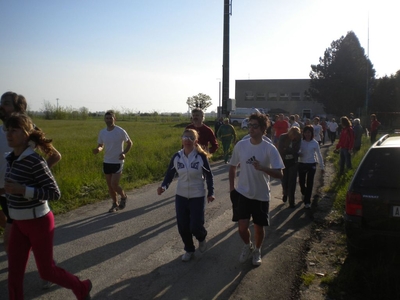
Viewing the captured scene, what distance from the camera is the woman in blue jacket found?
528 centimetres

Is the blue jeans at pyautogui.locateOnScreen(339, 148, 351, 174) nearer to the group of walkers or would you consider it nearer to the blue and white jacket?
the group of walkers

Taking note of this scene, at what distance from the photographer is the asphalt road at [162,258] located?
4453 millimetres

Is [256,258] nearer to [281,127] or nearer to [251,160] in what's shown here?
[251,160]

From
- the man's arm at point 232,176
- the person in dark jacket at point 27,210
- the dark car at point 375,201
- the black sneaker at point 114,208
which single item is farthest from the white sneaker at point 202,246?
the black sneaker at point 114,208

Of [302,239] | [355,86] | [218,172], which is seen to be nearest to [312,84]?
[355,86]

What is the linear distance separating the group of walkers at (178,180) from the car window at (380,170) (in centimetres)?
96

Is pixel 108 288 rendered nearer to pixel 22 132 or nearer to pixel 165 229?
pixel 22 132

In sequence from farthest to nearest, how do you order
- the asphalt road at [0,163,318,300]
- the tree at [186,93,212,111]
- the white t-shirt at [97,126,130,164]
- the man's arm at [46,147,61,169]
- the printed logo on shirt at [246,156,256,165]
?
the tree at [186,93,212,111] → the white t-shirt at [97,126,130,164] → the printed logo on shirt at [246,156,256,165] → the asphalt road at [0,163,318,300] → the man's arm at [46,147,61,169]

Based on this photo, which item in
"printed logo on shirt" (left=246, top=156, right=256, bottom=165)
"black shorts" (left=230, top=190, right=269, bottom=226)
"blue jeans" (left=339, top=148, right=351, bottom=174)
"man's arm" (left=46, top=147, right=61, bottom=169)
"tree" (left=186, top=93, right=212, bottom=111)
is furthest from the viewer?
"tree" (left=186, top=93, right=212, bottom=111)

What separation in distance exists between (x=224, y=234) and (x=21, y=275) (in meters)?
3.49

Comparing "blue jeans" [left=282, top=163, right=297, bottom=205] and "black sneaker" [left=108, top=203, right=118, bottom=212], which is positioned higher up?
"blue jeans" [left=282, top=163, right=297, bottom=205]

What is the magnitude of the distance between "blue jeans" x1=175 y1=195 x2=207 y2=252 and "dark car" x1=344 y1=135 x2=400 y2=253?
1.79 metres

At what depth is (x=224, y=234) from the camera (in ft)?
21.5

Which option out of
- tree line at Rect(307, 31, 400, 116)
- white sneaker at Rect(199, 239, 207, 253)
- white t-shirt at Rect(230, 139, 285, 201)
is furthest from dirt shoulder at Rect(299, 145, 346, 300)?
tree line at Rect(307, 31, 400, 116)
